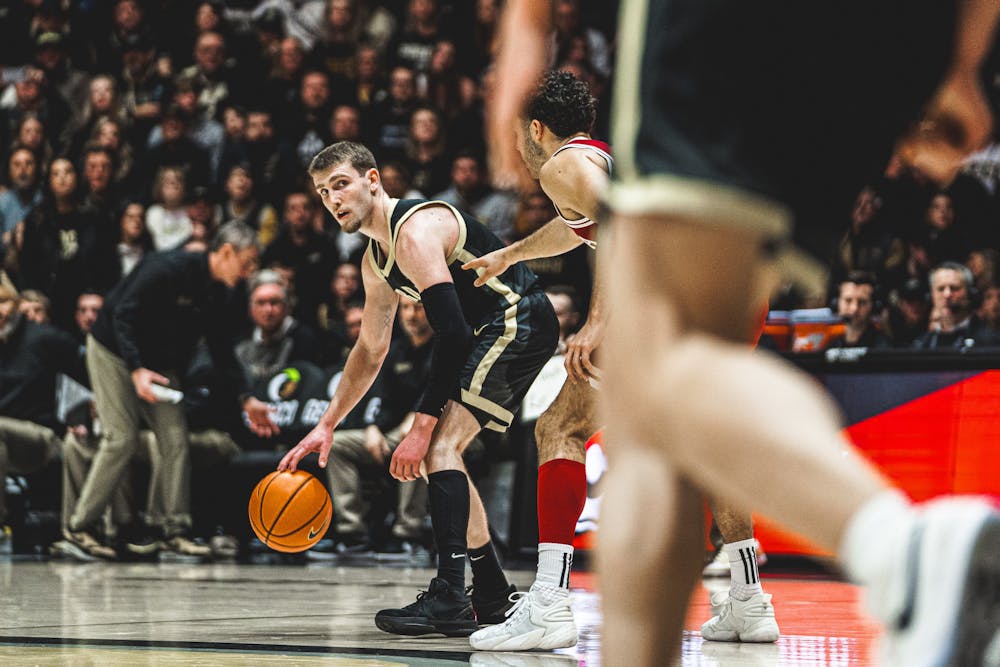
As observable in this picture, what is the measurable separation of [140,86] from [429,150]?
372 cm

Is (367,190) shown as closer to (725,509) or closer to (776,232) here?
(725,509)

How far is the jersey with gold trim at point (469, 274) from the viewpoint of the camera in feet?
15.8

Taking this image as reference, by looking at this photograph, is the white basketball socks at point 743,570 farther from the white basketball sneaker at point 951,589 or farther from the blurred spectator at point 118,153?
the blurred spectator at point 118,153

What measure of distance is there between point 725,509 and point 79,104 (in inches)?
401

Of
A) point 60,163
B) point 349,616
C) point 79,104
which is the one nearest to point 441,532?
point 349,616

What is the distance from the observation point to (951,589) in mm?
1378

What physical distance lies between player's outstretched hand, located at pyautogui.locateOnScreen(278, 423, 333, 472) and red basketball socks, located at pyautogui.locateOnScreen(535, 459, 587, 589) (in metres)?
0.77

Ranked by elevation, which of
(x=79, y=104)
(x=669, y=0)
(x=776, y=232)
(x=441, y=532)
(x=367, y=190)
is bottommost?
(x=441, y=532)

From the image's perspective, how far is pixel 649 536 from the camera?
172 centimetres

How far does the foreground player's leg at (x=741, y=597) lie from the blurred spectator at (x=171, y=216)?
7542mm

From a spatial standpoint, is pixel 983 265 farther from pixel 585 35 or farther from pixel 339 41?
pixel 339 41

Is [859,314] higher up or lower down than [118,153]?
lower down

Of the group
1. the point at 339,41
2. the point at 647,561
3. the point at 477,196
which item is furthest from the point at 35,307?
the point at 647,561

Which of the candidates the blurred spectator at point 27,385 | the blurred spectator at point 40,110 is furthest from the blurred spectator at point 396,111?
the blurred spectator at point 40,110
